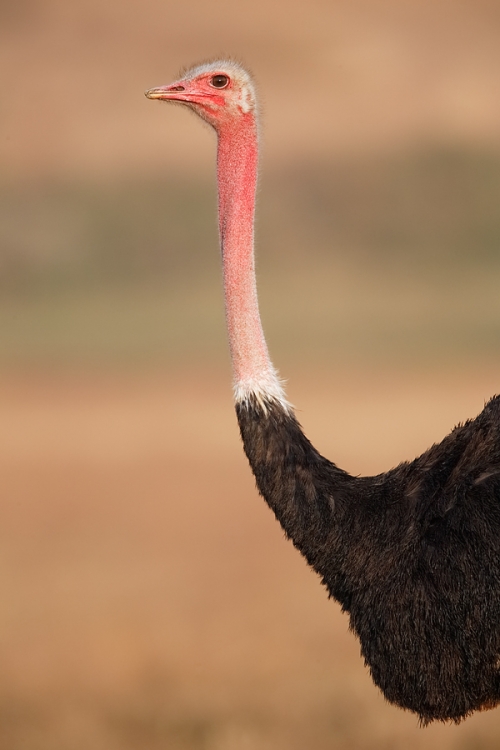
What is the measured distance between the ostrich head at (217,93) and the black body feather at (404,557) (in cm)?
117

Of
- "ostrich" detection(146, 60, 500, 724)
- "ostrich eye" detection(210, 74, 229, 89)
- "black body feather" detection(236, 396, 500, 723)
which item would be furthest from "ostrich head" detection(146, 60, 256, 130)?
"black body feather" detection(236, 396, 500, 723)

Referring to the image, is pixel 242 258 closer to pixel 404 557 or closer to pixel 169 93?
pixel 169 93

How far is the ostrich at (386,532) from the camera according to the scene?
4.91 metres

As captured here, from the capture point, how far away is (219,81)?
5289mm

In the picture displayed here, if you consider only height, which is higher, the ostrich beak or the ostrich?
the ostrich beak

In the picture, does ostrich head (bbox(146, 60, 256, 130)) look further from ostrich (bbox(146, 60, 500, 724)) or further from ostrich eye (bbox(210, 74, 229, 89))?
ostrich (bbox(146, 60, 500, 724))

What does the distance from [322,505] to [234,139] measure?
1468mm

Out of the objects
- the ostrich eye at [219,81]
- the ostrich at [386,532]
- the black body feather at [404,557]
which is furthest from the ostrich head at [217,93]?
the black body feather at [404,557]

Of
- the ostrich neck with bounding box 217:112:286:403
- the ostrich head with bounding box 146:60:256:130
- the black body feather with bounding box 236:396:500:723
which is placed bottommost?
the black body feather with bounding box 236:396:500:723

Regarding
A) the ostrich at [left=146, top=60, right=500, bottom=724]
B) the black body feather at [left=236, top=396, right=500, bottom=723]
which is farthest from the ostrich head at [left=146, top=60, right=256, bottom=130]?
the black body feather at [left=236, top=396, right=500, bottom=723]

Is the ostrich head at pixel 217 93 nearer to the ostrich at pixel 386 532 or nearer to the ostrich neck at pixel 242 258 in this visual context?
the ostrich neck at pixel 242 258

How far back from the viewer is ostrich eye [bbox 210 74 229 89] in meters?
5.28

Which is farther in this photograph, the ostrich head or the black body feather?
the ostrich head

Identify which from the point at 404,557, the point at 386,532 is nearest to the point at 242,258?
the point at 386,532
